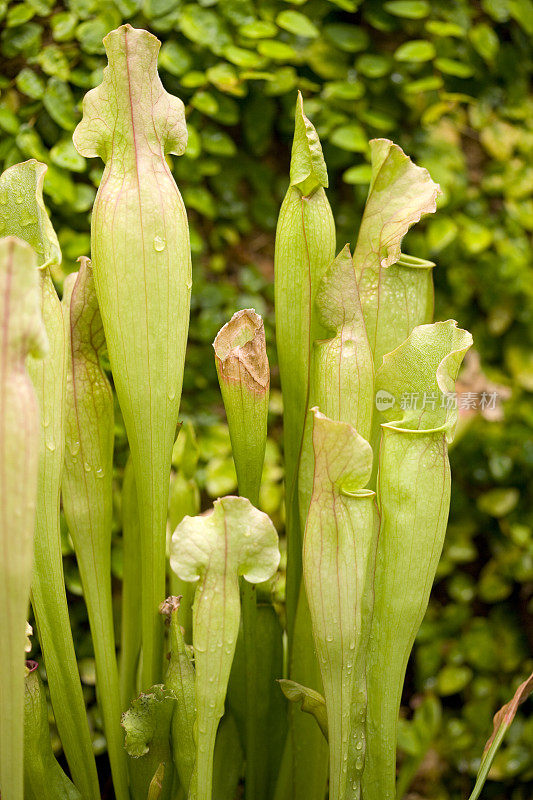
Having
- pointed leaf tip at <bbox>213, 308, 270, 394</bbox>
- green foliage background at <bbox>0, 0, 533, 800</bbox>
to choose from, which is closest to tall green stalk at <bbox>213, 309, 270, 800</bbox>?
pointed leaf tip at <bbox>213, 308, 270, 394</bbox>

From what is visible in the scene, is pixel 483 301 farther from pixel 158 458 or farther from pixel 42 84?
pixel 158 458

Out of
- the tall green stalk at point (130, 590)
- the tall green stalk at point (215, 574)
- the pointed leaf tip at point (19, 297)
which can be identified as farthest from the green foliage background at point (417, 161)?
the pointed leaf tip at point (19, 297)

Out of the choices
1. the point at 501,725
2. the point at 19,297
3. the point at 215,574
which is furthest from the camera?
the point at 501,725

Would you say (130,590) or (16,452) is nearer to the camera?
(16,452)

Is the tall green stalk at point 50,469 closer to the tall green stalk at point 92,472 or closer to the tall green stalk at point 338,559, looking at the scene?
the tall green stalk at point 92,472

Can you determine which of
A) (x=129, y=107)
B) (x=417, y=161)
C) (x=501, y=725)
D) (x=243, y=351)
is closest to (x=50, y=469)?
(x=243, y=351)

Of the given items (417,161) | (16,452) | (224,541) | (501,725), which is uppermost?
(16,452)

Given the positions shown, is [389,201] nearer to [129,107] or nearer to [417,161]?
[129,107]
